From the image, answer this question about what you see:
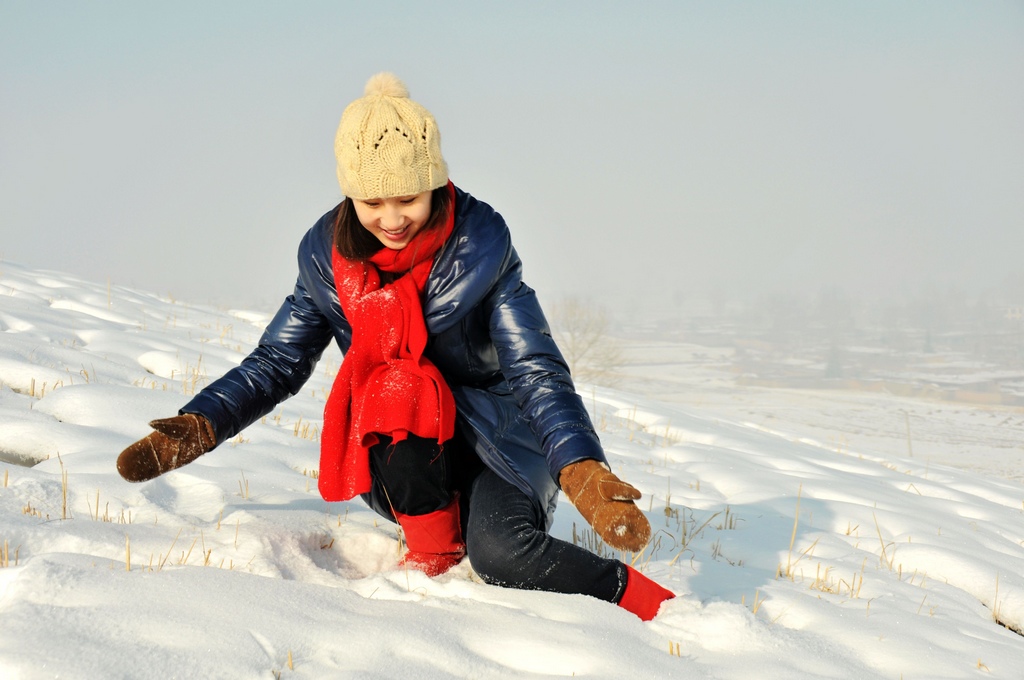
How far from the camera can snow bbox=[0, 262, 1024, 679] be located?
5.32 ft

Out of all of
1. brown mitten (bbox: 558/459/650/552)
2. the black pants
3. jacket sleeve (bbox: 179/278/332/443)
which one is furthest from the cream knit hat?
brown mitten (bbox: 558/459/650/552)

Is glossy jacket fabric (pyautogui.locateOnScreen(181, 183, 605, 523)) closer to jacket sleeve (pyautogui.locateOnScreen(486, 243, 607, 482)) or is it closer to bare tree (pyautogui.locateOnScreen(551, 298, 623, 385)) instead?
jacket sleeve (pyautogui.locateOnScreen(486, 243, 607, 482))

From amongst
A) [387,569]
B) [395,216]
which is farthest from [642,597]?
[395,216]

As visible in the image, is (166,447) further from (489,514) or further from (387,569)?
(489,514)

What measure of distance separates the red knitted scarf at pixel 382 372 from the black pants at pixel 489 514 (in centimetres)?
8

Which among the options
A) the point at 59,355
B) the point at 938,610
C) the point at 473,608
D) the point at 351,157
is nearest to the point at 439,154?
the point at 351,157

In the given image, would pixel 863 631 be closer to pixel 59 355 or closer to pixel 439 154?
pixel 439 154

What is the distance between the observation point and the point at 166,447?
217 cm

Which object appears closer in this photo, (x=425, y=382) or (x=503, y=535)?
(x=503, y=535)

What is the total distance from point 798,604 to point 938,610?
0.53 meters

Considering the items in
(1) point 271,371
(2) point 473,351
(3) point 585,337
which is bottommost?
(3) point 585,337

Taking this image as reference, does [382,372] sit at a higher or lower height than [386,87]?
lower

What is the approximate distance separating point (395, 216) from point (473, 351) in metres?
0.46

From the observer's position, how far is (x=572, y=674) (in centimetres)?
166
